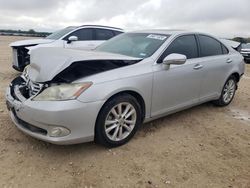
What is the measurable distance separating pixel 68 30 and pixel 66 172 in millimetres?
6985

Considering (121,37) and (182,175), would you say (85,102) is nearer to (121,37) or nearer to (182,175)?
(182,175)

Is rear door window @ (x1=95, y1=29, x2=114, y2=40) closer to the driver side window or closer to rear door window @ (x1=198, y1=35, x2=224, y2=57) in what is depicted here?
rear door window @ (x1=198, y1=35, x2=224, y2=57)

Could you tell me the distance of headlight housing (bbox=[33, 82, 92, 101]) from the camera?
3.32 metres

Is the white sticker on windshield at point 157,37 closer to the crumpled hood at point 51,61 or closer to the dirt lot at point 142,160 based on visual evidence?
the crumpled hood at point 51,61

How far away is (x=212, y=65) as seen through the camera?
523 cm

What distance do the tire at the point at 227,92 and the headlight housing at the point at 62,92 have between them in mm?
3268

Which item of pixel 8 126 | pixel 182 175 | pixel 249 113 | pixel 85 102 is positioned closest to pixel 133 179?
pixel 182 175

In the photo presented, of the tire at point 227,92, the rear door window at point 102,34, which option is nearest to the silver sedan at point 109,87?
the tire at point 227,92

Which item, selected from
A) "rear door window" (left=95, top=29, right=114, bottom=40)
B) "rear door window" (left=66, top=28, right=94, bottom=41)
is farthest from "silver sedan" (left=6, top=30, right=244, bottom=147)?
"rear door window" (left=95, top=29, right=114, bottom=40)

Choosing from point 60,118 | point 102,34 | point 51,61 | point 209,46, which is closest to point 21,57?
point 102,34

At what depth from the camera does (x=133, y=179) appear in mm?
3154

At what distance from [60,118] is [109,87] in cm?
68

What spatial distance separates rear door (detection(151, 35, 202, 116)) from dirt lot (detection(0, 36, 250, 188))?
41cm

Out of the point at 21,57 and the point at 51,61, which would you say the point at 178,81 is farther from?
the point at 21,57
